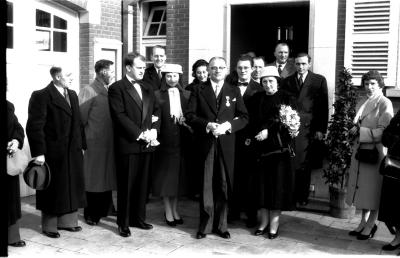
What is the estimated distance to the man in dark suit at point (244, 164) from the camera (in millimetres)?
6223

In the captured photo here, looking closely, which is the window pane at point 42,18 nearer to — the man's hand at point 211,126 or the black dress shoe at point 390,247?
the man's hand at point 211,126

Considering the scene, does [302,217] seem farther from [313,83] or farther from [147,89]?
[147,89]

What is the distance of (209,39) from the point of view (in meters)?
8.95

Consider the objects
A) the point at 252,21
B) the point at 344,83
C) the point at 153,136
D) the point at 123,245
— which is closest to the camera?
the point at 123,245

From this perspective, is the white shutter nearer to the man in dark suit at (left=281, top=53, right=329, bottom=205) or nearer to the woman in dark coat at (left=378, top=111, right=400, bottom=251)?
the man in dark suit at (left=281, top=53, right=329, bottom=205)

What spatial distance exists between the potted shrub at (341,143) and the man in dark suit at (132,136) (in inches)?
96.3

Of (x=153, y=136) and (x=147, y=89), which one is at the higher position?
(x=147, y=89)

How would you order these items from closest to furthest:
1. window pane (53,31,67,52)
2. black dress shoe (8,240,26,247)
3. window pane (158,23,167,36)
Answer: black dress shoe (8,240,26,247)
window pane (53,31,67,52)
window pane (158,23,167,36)

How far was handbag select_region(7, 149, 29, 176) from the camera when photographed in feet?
17.4

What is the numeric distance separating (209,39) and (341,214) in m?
3.81

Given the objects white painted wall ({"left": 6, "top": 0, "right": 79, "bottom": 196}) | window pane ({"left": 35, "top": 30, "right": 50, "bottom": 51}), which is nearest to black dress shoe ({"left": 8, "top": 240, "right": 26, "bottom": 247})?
white painted wall ({"left": 6, "top": 0, "right": 79, "bottom": 196})

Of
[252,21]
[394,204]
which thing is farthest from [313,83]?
[252,21]

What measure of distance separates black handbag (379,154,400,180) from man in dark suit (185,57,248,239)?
1.59 m

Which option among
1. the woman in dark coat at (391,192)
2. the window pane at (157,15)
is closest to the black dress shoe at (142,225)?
the woman in dark coat at (391,192)
